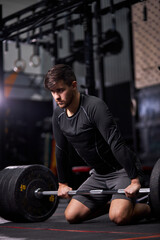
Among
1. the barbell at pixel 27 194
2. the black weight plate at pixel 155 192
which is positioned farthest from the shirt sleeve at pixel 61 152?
the black weight plate at pixel 155 192

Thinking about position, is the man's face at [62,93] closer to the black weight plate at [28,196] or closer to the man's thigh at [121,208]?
the man's thigh at [121,208]

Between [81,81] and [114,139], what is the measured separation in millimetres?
7276

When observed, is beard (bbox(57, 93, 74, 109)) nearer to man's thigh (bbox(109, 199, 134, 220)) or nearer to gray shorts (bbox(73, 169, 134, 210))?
gray shorts (bbox(73, 169, 134, 210))

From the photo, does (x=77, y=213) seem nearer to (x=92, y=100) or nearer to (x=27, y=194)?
(x=27, y=194)

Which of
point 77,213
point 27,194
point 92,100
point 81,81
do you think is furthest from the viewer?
point 81,81

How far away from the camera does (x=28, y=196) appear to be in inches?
126

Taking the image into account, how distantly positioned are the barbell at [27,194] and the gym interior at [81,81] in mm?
38

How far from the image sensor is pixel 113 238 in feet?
7.02

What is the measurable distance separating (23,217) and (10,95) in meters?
7.73

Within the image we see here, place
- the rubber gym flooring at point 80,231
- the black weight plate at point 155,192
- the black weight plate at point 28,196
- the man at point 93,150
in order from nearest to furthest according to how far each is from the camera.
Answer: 1. the rubber gym flooring at point 80,231
2. the black weight plate at point 155,192
3. the man at point 93,150
4. the black weight plate at point 28,196

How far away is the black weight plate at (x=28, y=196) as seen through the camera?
3.12 metres

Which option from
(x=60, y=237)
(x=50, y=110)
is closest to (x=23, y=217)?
(x=60, y=237)

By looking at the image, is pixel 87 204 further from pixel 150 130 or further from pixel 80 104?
pixel 150 130

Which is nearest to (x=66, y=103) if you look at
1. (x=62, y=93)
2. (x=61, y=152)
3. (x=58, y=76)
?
(x=62, y=93)
